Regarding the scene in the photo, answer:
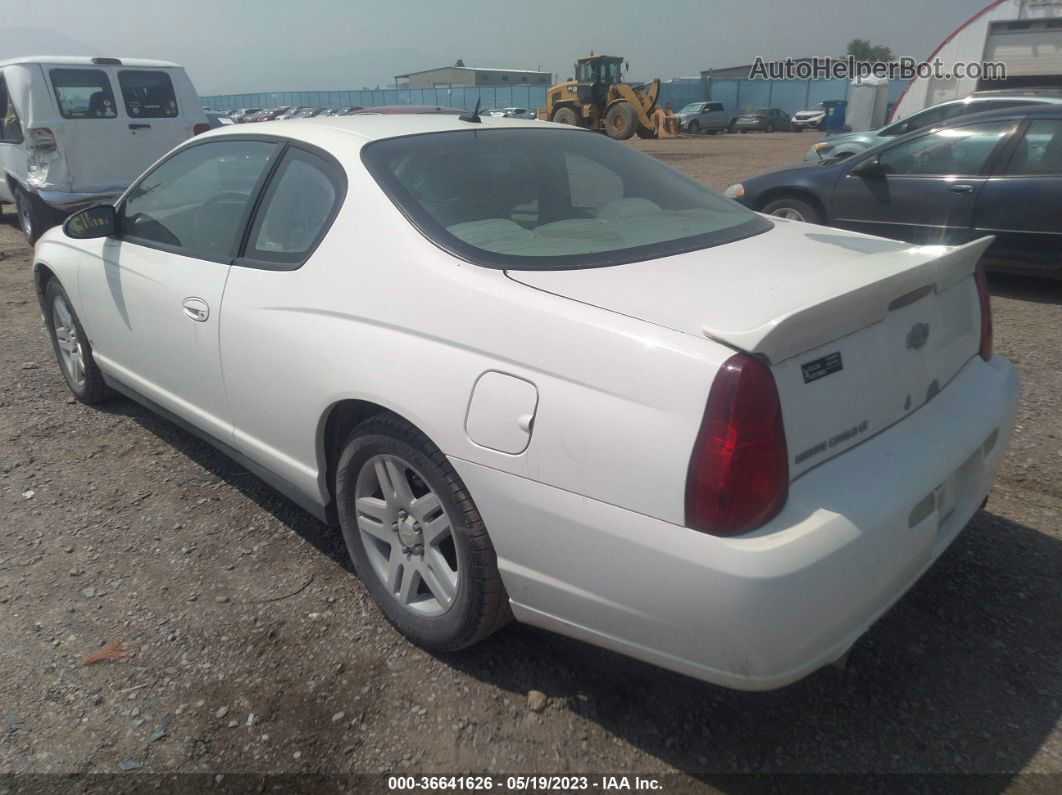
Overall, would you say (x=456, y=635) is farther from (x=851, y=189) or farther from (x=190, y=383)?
(x=851, y=189)

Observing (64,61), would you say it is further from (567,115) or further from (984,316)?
(567,115)

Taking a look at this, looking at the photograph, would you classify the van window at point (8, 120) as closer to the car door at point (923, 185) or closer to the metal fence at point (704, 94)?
the car door at point (923, 185)

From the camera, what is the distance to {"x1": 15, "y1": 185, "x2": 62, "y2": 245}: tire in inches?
344

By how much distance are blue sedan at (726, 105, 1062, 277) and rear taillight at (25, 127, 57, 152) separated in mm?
7410

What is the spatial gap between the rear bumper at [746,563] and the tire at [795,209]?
541cm

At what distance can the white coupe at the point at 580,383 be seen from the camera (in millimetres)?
1691

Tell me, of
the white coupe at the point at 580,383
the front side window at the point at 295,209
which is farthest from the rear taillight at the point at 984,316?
the front side window at the point at 295,209

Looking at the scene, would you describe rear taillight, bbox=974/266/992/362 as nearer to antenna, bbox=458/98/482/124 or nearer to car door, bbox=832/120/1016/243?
antenna, bbox=458/98/482/124

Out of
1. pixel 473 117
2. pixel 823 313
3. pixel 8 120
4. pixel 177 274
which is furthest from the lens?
pixel 8 120

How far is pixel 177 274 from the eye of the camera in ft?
9.96

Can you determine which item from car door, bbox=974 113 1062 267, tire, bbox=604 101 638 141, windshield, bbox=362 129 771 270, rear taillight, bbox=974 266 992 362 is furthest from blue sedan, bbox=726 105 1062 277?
tire, bbox=604 101 638 141

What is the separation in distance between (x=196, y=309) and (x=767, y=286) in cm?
205

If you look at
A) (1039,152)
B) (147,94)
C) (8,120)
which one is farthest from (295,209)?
(8,120)

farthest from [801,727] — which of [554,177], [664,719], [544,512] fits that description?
[554,177]
